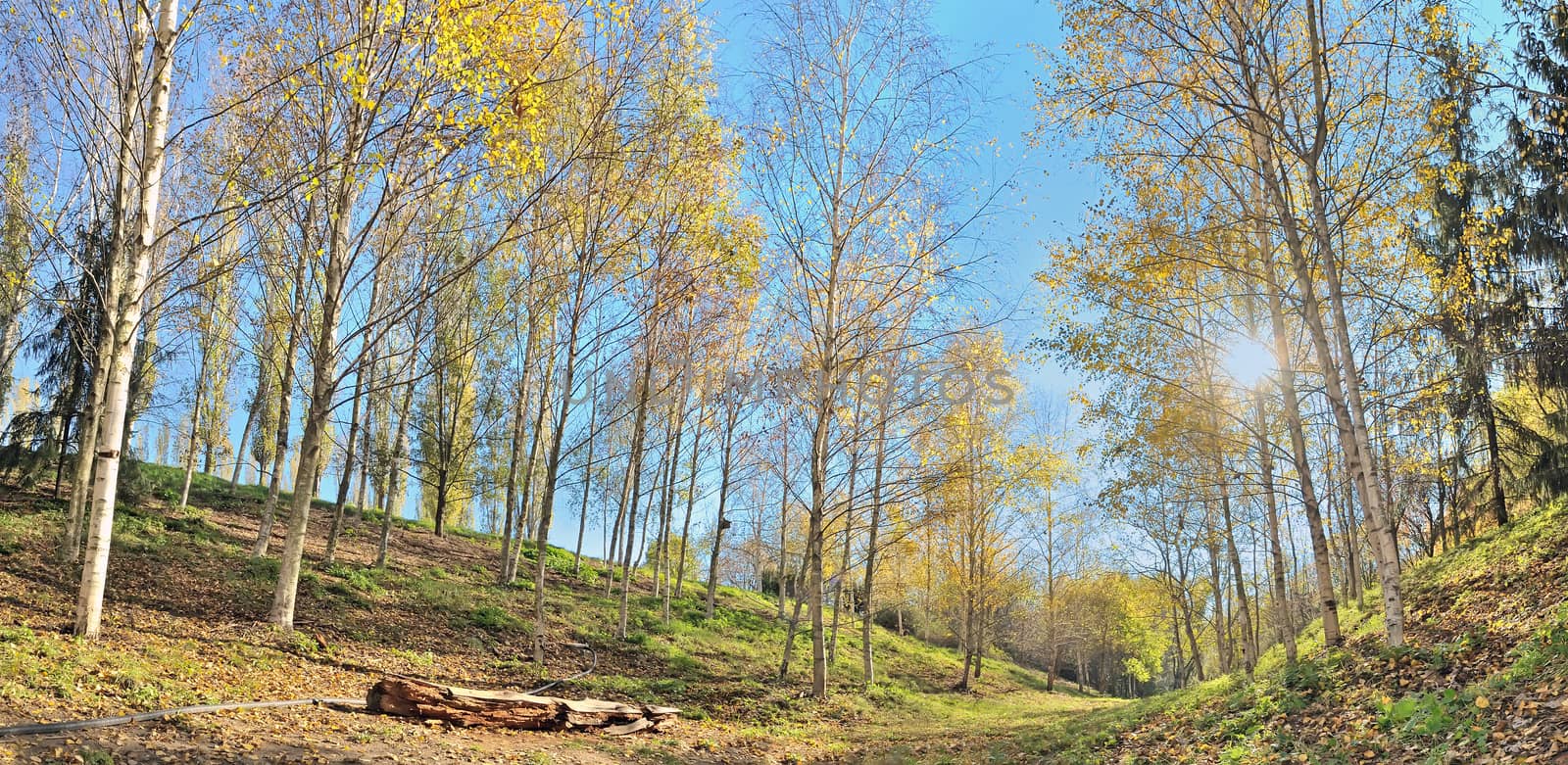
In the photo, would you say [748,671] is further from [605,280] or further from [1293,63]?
[1293,63]

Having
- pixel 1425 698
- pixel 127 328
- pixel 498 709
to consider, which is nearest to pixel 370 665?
pixel 498 709

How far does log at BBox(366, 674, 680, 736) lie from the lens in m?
7.13

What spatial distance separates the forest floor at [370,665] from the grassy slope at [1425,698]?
3.97 ft

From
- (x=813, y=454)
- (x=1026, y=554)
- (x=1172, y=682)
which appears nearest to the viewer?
(x=813, y=454)

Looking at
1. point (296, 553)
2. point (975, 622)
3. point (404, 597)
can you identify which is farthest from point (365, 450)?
point (975, 622)

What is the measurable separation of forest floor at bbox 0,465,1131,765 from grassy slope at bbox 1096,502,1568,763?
1211mm

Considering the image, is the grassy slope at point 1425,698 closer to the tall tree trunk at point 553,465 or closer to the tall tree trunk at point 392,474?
the tall tree trunk at point 553,465

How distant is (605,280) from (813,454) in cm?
452

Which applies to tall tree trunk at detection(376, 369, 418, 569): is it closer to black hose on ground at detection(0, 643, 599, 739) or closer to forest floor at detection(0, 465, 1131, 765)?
forest floor at detection(0, 465, 1131, 765)

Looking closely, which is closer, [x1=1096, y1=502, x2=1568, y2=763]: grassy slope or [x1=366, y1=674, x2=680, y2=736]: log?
[x1=1096, y1=502, x2=1568, y2=763]: grassy slope

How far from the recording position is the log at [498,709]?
713cm

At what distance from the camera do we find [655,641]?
15.0 m

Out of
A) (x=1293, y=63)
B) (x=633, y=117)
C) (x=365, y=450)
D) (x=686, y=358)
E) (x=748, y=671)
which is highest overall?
(x=1293, y=63)

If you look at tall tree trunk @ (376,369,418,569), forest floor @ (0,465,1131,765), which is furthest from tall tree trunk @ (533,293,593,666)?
tall tree trunk @ (376,369,418,569)
